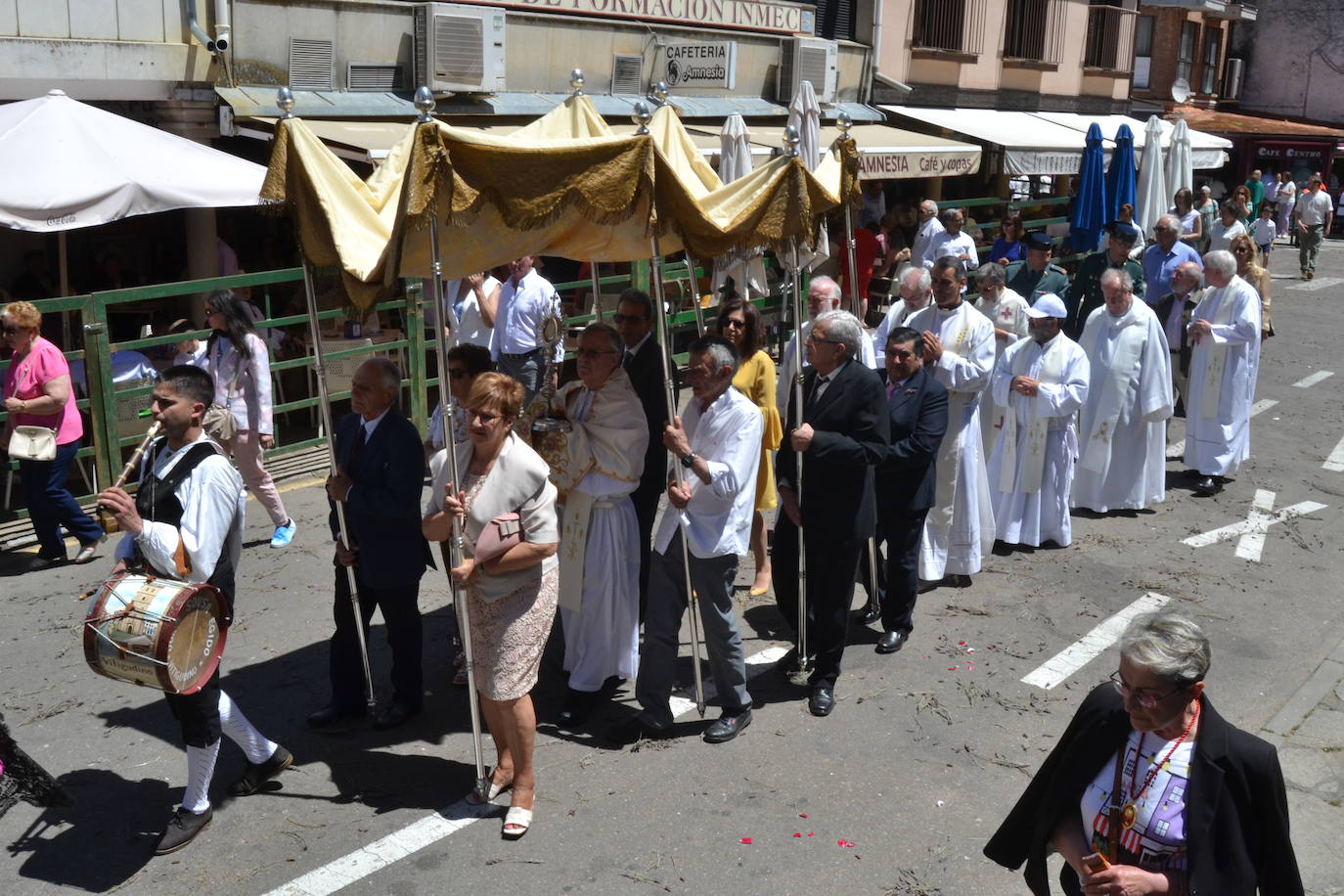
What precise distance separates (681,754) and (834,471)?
148 centimetres

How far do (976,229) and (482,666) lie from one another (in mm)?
13220

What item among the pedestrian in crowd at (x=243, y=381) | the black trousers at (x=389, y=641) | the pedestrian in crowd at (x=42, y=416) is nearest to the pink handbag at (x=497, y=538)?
the black trousers at (x=389, y=641)

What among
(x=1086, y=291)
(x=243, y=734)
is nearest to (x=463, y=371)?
(x=243, y=734)

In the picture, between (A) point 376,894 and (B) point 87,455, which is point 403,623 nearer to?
(A) point 376,894

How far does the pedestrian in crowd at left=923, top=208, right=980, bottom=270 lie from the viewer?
1512 centimetres

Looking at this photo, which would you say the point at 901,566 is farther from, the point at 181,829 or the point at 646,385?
the point at 181,829

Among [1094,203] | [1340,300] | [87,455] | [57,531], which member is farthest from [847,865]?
[1340,300]

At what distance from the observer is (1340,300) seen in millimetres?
20969

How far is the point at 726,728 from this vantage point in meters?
6.02

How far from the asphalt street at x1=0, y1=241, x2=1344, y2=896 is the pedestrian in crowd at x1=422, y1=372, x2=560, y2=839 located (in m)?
0.50

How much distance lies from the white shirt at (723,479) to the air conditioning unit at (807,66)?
40.9 ft

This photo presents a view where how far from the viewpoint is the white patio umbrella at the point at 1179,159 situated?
58.8 ft

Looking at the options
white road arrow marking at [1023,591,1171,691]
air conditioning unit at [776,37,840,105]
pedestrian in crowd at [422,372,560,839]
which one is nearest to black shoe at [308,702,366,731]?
pedestrian in crowd at [422,372,560,839]

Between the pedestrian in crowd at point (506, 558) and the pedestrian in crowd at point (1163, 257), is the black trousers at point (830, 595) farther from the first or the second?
the pedestrian in crowd at point (1163, 257)
